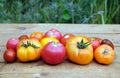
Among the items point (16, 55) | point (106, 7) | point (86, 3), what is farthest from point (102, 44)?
point (86, 3)

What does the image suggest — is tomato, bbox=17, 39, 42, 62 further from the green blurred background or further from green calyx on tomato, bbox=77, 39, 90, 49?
the green blurred background

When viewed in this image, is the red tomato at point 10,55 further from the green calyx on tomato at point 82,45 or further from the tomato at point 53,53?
the green calyx on tomato at point 82,45

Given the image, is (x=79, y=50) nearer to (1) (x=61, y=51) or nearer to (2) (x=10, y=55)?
(1) (x=61, y=51)

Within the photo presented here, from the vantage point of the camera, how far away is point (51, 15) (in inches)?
108

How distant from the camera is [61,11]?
2.69 metres

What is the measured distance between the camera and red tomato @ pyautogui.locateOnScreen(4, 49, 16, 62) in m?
1.11

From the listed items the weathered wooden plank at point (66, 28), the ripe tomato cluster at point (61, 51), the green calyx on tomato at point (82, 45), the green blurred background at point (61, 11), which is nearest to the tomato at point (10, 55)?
the ripe tomato cluster at point (61, 51)

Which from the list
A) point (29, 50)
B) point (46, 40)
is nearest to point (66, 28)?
point (46, 40)

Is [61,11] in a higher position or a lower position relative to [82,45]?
lower

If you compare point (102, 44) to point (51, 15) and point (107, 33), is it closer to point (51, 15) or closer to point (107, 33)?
point (107, 33)

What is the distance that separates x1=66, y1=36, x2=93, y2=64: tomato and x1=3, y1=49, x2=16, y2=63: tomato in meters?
0.21

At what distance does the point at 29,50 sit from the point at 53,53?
9 cm

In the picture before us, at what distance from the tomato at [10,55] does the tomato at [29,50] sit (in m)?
0.03

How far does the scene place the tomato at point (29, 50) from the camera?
107 centimetres
